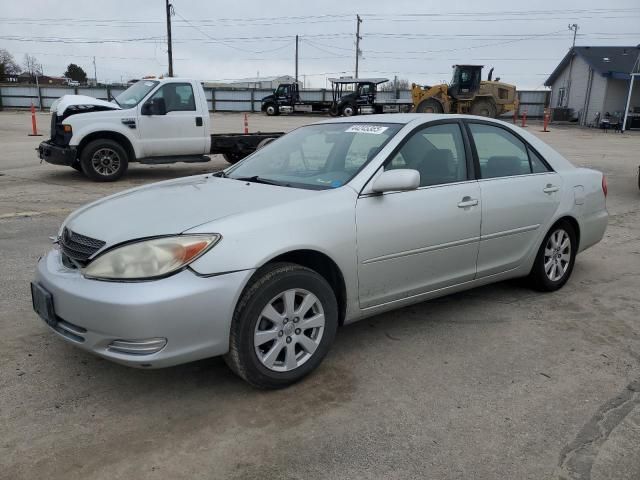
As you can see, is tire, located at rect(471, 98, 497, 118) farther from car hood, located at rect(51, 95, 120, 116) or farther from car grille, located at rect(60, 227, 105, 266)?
car grille, located at rect(60, 227, 105, 266)

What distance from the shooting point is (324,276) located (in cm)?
341

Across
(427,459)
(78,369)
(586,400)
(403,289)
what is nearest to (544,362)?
(586,400)

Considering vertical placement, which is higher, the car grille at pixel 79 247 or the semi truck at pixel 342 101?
the semi truck at pixel 342 101

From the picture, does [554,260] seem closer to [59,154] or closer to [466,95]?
[59,154]

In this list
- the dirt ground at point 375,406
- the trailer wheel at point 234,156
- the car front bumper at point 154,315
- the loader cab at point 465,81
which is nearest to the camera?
the dirt ground at point 375,406

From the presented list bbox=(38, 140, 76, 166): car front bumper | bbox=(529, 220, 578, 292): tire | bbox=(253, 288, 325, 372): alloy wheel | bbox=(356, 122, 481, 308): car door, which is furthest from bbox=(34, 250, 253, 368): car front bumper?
bbox=(38, 140, 76, 166): car front bumper

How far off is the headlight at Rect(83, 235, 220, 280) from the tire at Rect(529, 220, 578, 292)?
2995mm

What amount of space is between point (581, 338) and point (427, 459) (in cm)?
194

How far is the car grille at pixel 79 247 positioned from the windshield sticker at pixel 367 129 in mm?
1966

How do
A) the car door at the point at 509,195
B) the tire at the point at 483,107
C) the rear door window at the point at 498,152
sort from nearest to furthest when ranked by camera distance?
the car door at the point at 509,195 → the rear door window at the point at 498,152 → the tire at the point at 483,107

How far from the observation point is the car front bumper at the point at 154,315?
2.69 m

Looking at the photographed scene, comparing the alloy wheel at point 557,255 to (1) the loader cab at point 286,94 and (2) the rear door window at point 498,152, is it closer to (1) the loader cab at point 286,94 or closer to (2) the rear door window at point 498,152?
(2) the rear door window at point 498,152

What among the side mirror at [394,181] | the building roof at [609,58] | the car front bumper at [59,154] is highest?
the building roof at [609,58]

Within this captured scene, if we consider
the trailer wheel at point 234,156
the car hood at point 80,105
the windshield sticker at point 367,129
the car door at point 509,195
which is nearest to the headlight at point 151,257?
the windshield sticker at point 367,129
